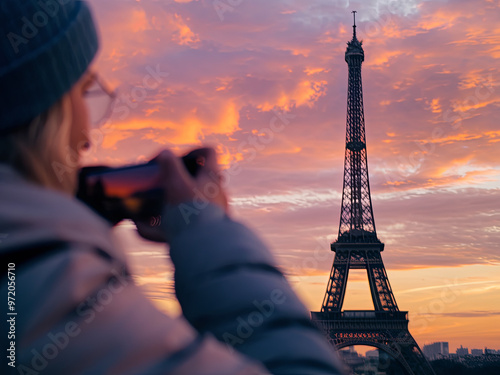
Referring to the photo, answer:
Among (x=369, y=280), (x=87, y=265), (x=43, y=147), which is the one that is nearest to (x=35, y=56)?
(x=43, y=147)

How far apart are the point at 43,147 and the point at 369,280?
40.2m

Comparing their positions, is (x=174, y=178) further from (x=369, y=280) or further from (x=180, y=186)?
(x=369, y=280)

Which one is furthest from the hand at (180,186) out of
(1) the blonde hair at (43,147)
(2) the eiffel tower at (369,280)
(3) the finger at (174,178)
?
(2) the eiffel tower at (369,280)

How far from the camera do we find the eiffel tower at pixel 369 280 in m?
37.7

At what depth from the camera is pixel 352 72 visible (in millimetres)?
46062

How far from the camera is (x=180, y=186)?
137 cm

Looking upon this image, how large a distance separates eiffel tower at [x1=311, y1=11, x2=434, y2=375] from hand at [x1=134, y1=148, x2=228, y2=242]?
36.5 meters

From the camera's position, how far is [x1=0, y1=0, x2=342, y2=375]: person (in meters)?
0.65

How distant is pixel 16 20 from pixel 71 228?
16.2 inches

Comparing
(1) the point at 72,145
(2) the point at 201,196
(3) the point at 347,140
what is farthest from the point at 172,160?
(3) the point at 347,140

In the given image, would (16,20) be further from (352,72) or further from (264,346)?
(352,72)

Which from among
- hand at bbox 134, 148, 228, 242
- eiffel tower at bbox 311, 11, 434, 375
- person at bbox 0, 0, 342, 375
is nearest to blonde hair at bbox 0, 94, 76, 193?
person at bbox 0, 0, 342, 375

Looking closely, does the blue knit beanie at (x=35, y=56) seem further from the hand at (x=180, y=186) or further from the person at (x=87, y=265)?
the hand at (x=180, y=186)

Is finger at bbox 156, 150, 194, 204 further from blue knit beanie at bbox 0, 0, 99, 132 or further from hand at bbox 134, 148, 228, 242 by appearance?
blue knit beanie at bbox 0, 0, 99, 132
